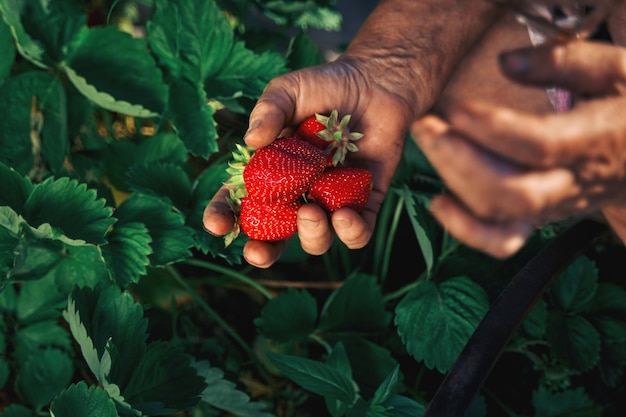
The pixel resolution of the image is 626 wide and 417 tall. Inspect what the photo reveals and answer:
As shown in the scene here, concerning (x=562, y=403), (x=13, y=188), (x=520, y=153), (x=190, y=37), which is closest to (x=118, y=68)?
(x=190, y=37)

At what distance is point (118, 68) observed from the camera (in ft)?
2.92

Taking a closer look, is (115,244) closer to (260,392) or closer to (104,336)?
(104,336)

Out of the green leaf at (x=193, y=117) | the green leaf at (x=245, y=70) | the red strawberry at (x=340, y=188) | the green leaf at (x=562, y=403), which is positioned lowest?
the green leaf at (x=562, y=403)

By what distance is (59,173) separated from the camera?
813 millimetres

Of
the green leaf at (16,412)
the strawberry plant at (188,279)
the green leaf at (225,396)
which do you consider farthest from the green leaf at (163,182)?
the green leaf at (16,412)

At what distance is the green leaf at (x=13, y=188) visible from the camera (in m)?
0.73

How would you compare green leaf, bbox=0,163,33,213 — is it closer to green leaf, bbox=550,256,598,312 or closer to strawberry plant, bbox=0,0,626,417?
strawberry plant, bbox=0,0,626,417

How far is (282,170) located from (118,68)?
1.26 ft

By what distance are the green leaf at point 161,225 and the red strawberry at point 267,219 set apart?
10 centimetres

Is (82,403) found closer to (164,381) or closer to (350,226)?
(164,381)

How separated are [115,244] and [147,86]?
266 mm

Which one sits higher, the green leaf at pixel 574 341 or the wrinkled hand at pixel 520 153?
the wrinkled hand at pixel 520 153

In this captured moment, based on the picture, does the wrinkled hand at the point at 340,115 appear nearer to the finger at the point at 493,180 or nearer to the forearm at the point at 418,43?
the forearm at the point at 418,43

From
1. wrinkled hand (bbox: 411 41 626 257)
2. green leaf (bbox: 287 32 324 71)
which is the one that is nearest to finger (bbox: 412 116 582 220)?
wrinkled hand (bbox: 411 41 626 257)
